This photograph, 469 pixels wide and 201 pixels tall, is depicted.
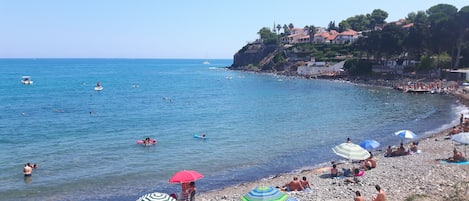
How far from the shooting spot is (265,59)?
512 feet

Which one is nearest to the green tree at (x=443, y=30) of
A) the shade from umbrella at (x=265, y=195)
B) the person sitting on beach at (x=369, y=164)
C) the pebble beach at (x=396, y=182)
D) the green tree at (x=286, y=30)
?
the pebble beach at (x=396, y=182)

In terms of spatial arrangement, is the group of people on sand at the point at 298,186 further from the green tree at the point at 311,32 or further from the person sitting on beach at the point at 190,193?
the green tree at the point at 311,32

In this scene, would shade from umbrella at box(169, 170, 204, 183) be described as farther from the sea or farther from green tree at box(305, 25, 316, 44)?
green tree at box(305, 25, 316, 44)

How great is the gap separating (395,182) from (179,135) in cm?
2186

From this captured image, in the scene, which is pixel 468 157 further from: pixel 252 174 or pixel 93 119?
pixel 93 119

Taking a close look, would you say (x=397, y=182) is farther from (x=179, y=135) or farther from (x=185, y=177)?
(x=179, y=135)

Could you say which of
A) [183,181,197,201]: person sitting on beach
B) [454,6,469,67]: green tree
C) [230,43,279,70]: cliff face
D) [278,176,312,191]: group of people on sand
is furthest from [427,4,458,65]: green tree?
[183,181,197,201]: person sitting on beach

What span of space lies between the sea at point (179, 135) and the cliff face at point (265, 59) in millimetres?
67221

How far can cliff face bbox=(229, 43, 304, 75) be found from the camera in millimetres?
136750

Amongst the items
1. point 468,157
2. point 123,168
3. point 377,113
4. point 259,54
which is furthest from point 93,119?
point 259,54

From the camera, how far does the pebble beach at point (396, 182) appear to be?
691 inches

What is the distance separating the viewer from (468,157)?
80.1 feet

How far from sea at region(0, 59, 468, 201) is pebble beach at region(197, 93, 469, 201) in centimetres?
224

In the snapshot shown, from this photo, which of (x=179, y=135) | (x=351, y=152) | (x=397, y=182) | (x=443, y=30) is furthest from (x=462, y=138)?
(x=443, y=30)
